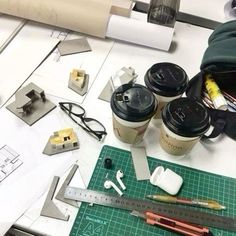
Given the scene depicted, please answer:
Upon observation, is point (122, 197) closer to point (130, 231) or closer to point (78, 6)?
point (130, 231)

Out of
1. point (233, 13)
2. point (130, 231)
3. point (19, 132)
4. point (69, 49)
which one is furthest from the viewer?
point (233, 13)

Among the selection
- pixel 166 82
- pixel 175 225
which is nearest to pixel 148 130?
pixel 166 82

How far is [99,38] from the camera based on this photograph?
1.01 meters

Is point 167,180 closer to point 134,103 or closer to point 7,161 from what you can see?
point 134,103

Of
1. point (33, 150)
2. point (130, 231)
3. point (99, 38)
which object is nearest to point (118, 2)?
point (99, 38)

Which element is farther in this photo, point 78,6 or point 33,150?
point 78,6

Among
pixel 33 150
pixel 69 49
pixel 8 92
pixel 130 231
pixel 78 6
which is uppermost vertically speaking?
pixel 78 6

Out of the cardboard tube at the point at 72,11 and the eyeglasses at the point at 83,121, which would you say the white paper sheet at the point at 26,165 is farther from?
the cardboard tube at the point at 72,11

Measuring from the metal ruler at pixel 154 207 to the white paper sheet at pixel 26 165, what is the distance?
68mm

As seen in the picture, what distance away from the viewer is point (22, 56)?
0.92 meters

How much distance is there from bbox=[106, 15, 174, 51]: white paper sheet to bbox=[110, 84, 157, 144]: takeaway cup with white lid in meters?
0.31

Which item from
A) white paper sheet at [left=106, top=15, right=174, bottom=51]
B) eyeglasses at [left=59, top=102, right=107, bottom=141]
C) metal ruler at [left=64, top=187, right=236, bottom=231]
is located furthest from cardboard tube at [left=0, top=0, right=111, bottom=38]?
metal ruler at [left=64, top=187, right=236, bottom=231]

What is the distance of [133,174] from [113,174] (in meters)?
0.05

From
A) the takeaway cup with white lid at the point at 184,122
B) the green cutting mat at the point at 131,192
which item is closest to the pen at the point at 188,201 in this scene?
the green cutting mat at the point at 131,192
